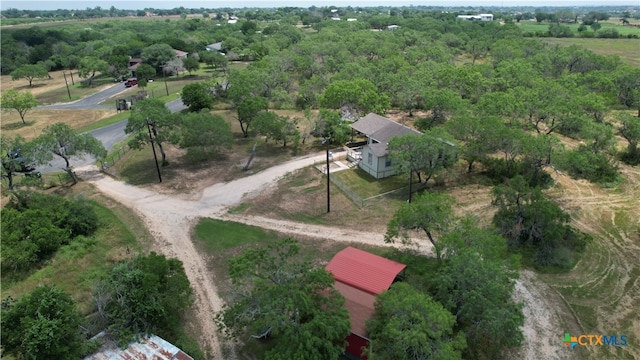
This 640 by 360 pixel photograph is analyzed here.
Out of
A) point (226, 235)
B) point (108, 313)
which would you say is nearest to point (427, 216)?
point (226, 235)

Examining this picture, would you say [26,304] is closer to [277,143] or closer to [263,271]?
[263,271]

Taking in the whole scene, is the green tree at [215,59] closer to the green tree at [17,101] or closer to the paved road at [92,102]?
the paved road at [92,102]

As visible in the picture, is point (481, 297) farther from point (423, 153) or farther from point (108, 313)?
point (108, 313)

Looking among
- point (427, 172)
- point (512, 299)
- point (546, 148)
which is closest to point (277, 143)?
point (427, 172)

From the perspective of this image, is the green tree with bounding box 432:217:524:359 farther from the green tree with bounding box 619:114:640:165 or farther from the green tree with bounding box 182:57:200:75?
the green tree with bounding box 182:57:200:75

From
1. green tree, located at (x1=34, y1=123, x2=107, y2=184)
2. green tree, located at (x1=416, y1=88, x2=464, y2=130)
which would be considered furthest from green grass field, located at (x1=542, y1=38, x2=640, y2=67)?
green tree, located at (x1=34, y1=123, x2=107, y2=184)

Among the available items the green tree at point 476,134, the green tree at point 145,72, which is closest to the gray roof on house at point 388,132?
the green tree at point 476,134

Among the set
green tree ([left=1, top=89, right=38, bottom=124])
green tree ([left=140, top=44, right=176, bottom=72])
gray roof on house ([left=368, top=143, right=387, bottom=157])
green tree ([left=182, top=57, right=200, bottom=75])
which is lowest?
gray roof on house ([left=368, top=143, right=387, bottom=157])
